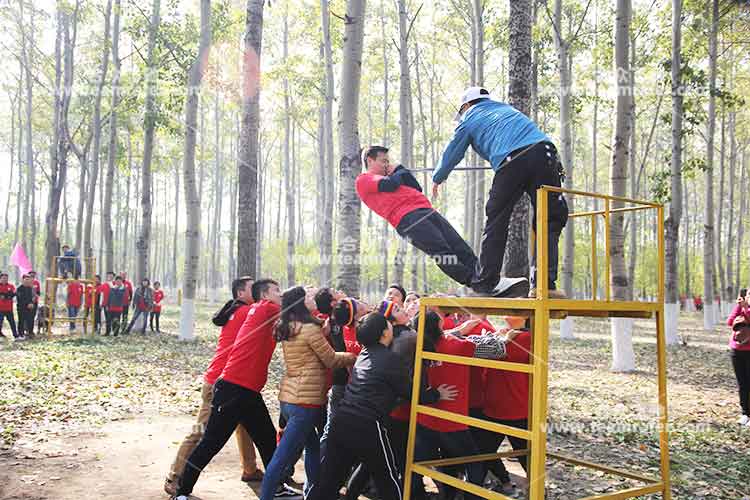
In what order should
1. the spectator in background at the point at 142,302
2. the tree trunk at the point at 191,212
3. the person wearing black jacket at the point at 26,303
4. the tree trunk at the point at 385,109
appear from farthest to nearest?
the tree trunk at the point at 385,109 < the spectator in background at the point at 142,302 < the person wearing black jacket at the point at 26,303 < the tree trunk at the point at 191,212

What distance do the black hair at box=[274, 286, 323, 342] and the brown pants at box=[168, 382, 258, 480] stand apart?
46.9 inches

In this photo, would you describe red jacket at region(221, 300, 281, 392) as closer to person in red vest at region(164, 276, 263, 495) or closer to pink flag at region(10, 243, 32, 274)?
person in red vest at region(164, 276, 263, 495)

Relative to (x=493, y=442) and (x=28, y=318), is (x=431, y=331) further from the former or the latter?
(x=28, y=318)

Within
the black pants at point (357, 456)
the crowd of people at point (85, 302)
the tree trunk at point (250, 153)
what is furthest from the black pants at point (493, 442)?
the crowd of people at point (85, 302)

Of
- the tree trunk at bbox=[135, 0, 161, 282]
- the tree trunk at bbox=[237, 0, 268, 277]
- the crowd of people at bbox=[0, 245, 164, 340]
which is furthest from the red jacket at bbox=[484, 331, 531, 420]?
the tree trunk at bbox=[135, 0, 161, 282]

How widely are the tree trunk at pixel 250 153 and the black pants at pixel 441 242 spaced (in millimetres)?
4936

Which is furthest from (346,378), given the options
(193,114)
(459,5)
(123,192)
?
(123,192)

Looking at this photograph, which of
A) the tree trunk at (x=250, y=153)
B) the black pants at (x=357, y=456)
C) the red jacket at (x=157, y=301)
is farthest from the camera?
the red jacket at (x=157, y=301)

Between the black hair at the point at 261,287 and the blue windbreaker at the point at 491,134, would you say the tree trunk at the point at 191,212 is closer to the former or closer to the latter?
the black hair at the point at 261,287

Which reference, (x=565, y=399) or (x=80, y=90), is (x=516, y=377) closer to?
(x=565, y=399)

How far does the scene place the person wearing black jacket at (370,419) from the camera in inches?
165

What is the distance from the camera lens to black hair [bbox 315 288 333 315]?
5355 mm

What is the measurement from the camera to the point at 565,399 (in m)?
9.20

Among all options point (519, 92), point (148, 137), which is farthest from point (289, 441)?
Result: point (148, 137)
